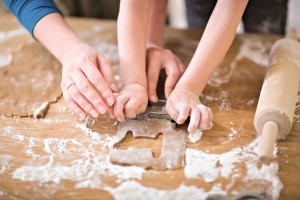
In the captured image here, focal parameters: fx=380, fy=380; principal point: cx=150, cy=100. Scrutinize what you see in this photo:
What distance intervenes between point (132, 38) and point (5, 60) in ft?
1.45

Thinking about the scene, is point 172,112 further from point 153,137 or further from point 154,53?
point 154,53

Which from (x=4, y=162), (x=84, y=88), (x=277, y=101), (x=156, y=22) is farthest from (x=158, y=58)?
(x=4, y=162)

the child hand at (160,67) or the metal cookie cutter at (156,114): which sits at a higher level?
the child hand at (160,67)

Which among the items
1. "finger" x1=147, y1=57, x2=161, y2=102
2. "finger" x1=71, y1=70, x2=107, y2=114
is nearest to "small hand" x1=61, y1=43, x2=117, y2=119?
"finger" x1=71, y1=70, x2=107, y2=114

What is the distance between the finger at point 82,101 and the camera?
86 cm

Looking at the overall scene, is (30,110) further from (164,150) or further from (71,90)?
(164,150)

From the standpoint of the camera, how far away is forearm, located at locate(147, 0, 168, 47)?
112cm

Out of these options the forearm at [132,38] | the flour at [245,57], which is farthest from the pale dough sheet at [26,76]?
the flour at [245,57]

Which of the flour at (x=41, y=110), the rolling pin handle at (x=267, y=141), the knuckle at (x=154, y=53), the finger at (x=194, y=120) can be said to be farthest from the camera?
the knuckle at (x=154, y=53)

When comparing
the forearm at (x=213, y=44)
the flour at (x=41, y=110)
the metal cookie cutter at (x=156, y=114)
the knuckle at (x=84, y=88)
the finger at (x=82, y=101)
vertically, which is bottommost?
the flour at (x=41, y=110)

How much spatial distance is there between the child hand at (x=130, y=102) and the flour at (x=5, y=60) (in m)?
0.44

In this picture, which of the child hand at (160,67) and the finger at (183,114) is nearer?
the finger at (183,114)

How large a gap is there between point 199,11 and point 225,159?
2.24ft

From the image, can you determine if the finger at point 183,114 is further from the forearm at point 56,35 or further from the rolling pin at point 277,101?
the forearm at point 56,35
